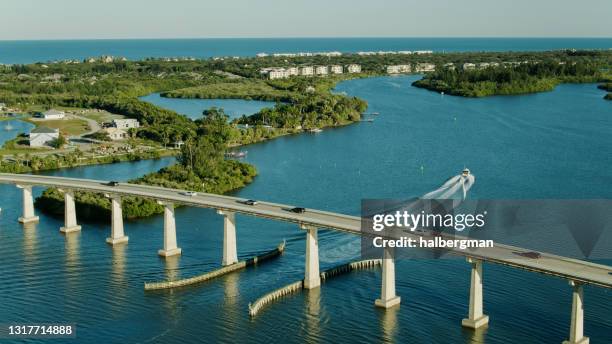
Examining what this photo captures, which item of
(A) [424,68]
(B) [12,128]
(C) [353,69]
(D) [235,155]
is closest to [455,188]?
(D) [235,155]

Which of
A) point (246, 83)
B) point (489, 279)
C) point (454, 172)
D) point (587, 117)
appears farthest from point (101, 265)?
point (246, 83)

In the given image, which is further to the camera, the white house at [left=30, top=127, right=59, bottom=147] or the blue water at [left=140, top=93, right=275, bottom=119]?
the blue water at [left=140, top=93, right=275, bottom=119]

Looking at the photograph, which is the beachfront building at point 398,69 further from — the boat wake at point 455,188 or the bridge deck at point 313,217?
the bridge deck at point 313,217

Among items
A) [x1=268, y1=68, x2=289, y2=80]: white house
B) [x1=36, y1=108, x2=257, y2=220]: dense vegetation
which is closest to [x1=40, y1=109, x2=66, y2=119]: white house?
[x1=36, y1=108, x2=257, y2=220]: dense vegetation

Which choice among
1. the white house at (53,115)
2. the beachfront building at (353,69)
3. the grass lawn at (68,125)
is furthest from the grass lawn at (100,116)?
the beachfront building at (353,69)

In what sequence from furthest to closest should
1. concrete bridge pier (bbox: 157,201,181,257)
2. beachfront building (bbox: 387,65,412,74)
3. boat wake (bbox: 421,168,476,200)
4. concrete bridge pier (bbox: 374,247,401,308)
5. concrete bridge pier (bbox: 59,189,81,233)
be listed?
beachfront building (bbox: 387,65,412,74) < boat wake (bbox: 421,168,476,200) < concrete bridge pier (bbox: 59,189,81,233) < concrete bridge pier (bbox: 157,201,181,257) < concrete bridge pier (bbox: 374,247,401,308)

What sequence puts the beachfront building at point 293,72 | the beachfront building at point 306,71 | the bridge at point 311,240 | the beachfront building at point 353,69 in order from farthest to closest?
the beachfront building at point 353,69 < the beachfront building at point 306,71 < the beachfront building at point 293,72 < the bridge at point 311,240

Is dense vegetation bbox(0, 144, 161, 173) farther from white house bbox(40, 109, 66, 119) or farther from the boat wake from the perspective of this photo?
the boat wake
